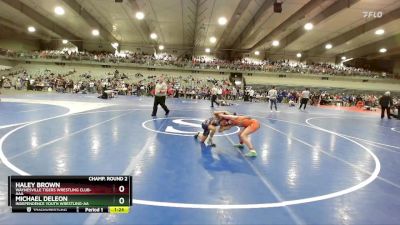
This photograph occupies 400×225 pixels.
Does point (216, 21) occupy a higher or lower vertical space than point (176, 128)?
higher

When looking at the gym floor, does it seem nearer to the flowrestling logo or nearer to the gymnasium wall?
the flowrestling logo

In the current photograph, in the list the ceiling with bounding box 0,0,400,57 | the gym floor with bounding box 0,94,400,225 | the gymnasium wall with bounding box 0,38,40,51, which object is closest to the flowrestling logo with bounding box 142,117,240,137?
the gym floor with bounding box 0,94,400,225

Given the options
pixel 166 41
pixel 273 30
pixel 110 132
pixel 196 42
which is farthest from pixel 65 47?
pixel 110 132

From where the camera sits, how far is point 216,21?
28078 mm

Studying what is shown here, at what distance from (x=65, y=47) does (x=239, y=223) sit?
4607 centimetres

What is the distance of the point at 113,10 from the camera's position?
26969 millimetres

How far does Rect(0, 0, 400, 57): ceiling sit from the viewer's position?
888 inches

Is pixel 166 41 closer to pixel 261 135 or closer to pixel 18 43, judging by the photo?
pixel 18 43

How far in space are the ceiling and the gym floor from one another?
14.5 metres
